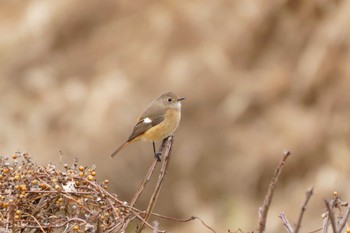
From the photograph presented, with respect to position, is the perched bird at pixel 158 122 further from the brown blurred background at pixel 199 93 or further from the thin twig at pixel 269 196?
the brown blurred background at pixel 199 93

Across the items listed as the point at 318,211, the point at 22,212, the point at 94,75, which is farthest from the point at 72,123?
the point at 22,212

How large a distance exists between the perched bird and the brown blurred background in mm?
4467

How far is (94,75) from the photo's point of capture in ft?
47.7

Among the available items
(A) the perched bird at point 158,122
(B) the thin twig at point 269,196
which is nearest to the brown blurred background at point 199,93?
(A) the perched bird at point 158,122

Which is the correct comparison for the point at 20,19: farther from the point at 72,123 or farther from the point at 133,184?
the point at 133,184

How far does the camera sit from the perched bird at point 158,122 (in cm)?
687

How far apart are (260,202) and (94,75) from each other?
3.57 metres

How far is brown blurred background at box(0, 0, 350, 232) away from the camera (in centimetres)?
1245

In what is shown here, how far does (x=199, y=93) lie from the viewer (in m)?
13.6

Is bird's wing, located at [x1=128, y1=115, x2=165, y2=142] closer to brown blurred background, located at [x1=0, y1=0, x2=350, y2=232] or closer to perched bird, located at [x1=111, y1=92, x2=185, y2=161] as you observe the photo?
perched bird, located at [x1=111, y1=92, x2=185, y2=161]

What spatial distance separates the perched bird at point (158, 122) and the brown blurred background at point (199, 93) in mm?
4467

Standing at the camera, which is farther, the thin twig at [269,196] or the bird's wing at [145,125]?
the bird's wing at [145,125]

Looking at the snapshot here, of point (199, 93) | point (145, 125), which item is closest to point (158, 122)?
point (145, 125)

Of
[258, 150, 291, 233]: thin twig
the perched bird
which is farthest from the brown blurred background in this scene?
[258, 150, 291, 233]: thin twig
